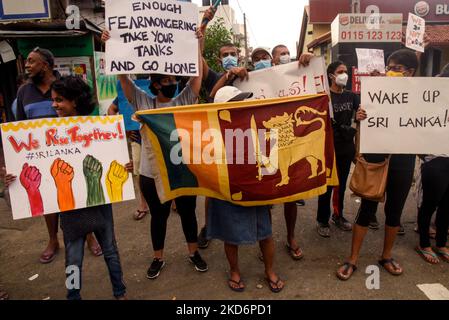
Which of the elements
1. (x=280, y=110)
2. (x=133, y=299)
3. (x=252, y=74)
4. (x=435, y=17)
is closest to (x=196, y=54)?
(x=252, y=74)

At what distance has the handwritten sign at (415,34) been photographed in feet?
14.0

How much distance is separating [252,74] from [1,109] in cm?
841

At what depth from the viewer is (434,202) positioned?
3240 mm

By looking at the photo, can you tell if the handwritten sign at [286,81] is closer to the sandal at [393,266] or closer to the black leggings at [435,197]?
the black leggings at [435,197]

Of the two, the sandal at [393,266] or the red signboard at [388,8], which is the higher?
the red signboard at [388,8]

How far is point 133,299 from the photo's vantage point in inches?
110

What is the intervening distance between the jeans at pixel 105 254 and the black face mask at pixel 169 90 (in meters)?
1.05

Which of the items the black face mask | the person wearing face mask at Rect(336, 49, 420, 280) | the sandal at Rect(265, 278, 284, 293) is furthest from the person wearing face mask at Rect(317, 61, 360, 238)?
the black face mask

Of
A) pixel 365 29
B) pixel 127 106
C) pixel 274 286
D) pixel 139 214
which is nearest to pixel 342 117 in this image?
pixel 274 286

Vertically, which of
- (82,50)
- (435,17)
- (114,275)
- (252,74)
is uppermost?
(435,17)

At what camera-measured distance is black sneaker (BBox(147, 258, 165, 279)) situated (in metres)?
3.10

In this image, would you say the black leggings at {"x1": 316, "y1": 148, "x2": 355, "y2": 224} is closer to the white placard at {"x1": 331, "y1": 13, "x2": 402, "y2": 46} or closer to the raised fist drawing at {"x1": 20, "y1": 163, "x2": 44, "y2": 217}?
the raised fist drawing at {"x1": 20, "y1": 163, "x2": 44, "y2": 217}

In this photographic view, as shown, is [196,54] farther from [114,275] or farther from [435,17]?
[435,17]

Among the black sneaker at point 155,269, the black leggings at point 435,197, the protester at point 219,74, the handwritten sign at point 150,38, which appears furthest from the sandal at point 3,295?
the black leggings at point 435,197
